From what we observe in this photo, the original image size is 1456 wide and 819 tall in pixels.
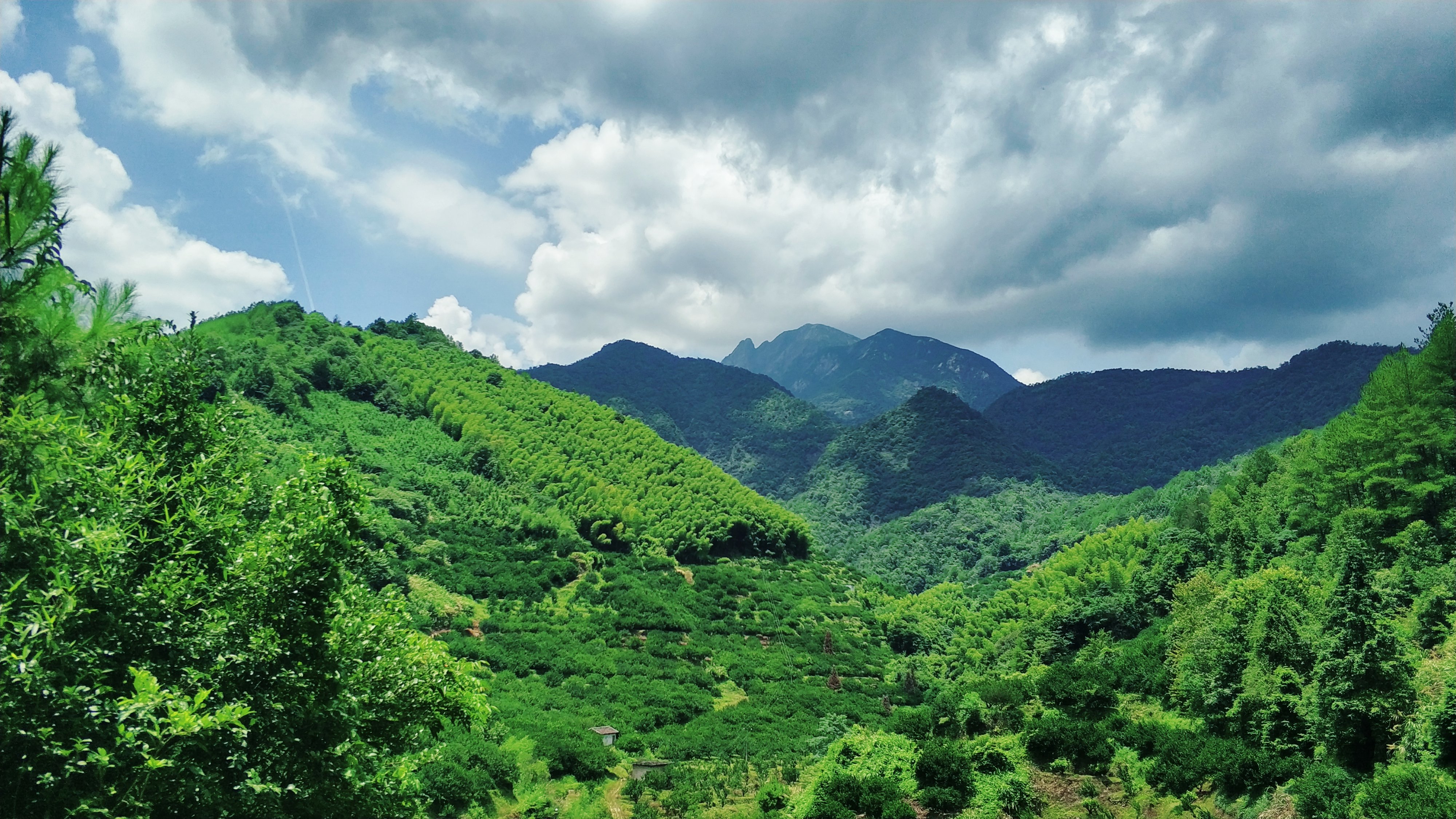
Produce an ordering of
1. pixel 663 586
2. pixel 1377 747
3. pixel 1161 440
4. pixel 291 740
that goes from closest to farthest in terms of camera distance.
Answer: pixel 291 740
pixel 1377 747
pixel 663 586
pixel 1161 440

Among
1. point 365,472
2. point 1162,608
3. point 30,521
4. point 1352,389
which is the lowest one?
point 1162,608

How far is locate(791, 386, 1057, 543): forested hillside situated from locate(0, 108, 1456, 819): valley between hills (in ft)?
204

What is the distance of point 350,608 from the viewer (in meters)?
8.38

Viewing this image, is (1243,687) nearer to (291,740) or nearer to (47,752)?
(291,740)

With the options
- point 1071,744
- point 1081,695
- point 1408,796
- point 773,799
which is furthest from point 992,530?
point 1408,796

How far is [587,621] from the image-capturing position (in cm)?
4244

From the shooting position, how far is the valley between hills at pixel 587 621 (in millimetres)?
6859

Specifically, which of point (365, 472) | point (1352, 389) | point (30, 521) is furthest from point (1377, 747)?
point (1352, 389)

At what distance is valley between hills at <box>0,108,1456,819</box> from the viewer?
22.5ft

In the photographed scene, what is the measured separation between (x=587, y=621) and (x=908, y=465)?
109 metres

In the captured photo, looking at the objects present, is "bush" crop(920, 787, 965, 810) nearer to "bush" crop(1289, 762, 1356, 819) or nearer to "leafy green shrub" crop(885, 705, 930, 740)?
"leafy green shrub" crop(885, 705, 930, 740)

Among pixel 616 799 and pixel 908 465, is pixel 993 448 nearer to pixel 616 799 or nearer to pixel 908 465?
pixel 908 465

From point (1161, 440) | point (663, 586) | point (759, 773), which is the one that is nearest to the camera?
point (759, 773)

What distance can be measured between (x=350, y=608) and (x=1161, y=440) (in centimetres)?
18447
